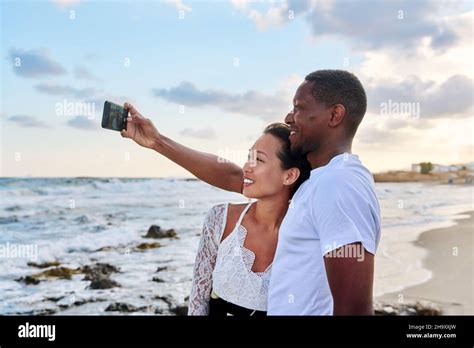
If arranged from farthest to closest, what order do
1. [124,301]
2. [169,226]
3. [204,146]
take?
[169,226] < [204,146] < [124,301]

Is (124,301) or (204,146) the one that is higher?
(204,146)

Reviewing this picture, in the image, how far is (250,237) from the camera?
2.35 metres

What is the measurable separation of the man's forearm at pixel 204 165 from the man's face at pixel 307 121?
2.30ft

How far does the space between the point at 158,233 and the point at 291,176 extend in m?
11.0

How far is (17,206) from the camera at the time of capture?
15039 mm

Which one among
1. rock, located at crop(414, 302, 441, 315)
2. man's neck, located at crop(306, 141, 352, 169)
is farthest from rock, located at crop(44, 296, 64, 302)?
man's neck, located at crop(306, 141, 352, 169)

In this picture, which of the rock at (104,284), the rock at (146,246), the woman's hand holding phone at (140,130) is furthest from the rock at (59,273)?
the woman's hand holding phone at (140,130)

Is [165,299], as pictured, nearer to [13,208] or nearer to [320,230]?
[320,230]
